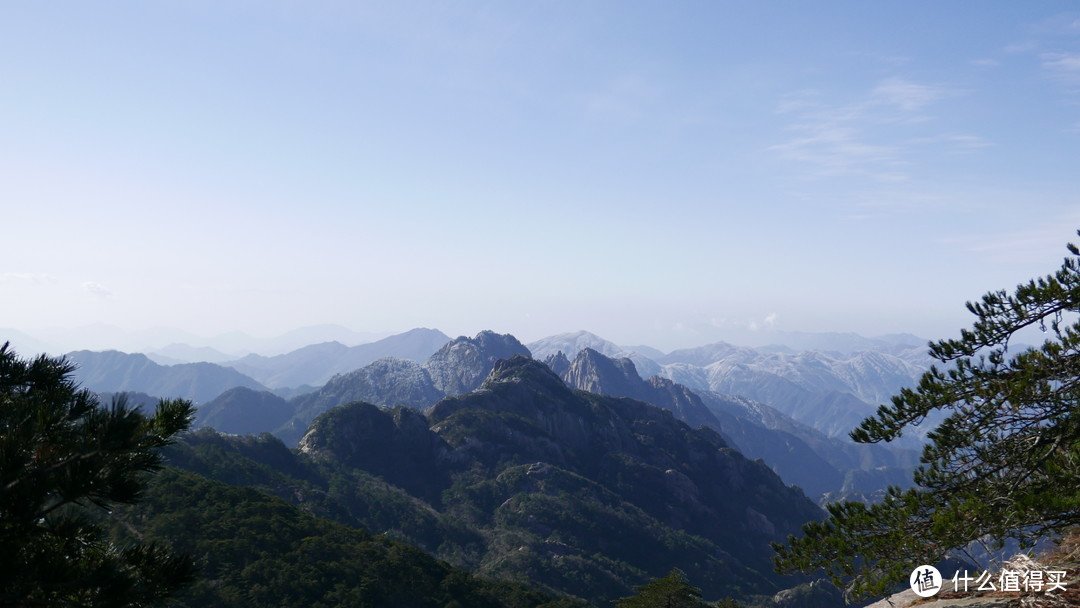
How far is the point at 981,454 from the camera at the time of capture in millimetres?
18203

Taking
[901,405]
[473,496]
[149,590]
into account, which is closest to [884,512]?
[901,405]

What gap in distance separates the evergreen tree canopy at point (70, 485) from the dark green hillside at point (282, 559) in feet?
174

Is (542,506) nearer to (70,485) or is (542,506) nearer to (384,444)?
(384,444)

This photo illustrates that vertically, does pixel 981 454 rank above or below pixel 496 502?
above

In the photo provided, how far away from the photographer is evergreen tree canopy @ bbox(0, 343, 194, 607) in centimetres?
1030

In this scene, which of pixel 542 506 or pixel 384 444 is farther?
pixel 384 444

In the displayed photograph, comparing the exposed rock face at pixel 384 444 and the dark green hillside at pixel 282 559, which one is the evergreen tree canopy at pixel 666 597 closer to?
the dark green hillside at pixel 282 559

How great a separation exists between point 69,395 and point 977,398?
969 inches

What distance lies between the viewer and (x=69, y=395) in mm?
12750

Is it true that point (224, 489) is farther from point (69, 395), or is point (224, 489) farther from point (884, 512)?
point (884, 512)
